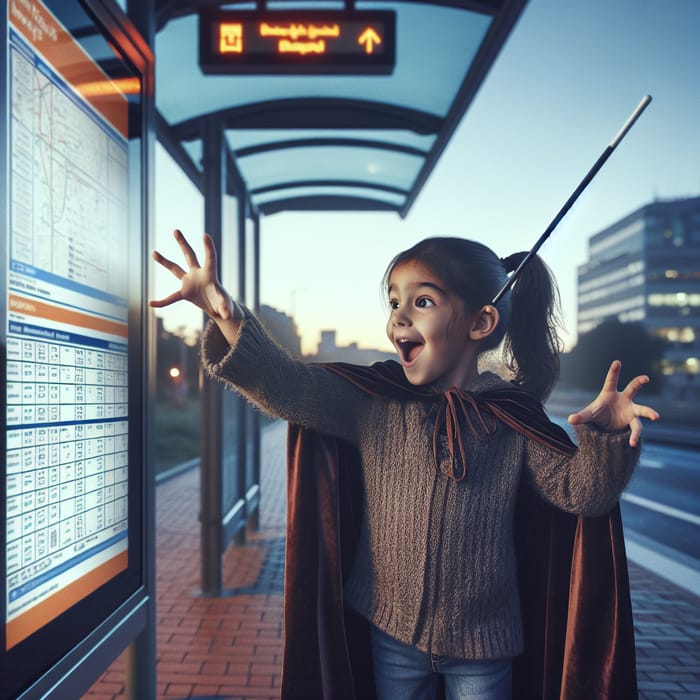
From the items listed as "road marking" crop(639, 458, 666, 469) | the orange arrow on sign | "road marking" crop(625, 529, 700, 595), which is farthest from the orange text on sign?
"road marking" crop(639, 458, 666, 469)

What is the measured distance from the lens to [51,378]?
5.44 ft

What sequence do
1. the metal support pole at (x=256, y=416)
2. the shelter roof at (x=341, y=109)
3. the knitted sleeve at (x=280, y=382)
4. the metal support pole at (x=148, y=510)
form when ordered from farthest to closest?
the metal support pole at (x=256, y=416), the shelter roof at (x=341, y=109), the metal support pole at (x=148, y=510), the knitted sleeve at (x=280, y=382)

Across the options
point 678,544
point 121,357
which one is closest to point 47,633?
point 121,357

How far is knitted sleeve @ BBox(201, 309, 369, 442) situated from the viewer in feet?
5.37

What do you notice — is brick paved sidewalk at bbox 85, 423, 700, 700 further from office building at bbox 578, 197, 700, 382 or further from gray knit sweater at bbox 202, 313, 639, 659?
office building at bbox 578, 197, 700, 382

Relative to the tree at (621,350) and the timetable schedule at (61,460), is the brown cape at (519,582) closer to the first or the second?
the timetable schedule at (61,460)

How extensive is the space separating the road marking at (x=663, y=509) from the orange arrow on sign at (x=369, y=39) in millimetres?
7190

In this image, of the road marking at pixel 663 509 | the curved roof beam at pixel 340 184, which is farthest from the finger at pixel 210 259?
Result: the road marking at pixel 663 509

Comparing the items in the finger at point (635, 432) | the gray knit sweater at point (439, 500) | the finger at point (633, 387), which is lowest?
the gray knit sweater at point (439, 500)

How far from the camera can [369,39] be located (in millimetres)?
2934

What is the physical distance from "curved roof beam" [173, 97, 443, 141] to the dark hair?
2672 millimetres

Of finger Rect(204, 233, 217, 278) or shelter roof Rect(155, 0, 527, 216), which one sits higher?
shelter roof Rect(155, 0, 527, 216)

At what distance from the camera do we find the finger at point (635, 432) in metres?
1.53

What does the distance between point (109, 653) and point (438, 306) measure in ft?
4.62
